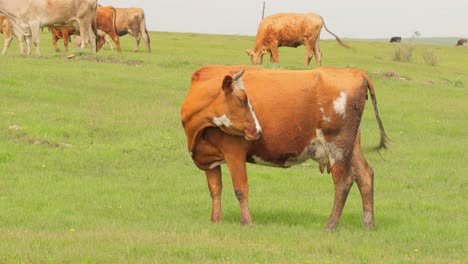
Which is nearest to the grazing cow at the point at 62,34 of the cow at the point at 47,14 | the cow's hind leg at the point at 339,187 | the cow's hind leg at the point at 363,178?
the cow at the point at 47,14

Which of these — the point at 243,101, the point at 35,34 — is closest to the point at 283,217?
the point at 243,101

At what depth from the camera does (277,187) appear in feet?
47.8

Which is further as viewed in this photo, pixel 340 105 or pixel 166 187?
pixel 166 187

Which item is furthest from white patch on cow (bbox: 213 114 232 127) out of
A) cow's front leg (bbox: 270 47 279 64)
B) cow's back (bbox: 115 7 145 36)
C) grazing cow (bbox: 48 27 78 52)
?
cow's back (bbox: 115 7 145 36)

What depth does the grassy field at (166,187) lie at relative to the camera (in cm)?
911

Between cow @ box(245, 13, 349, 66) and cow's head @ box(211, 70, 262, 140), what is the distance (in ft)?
83.3

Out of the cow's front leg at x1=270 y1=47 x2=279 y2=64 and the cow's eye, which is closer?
the cow's eye

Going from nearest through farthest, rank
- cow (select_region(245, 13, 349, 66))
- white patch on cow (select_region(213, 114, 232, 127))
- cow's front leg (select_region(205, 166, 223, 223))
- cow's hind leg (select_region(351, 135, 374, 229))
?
1. white patch on cow (select_region(213, 114, 232, 127))
2. cow's front leg (select_region(205, 166, 223, 223))
3. cow's hind leg (select_region(351, 135, 374, 229))
4. cow (select_region(245, 13, 349, 66))

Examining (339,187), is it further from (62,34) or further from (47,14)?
(62,34)

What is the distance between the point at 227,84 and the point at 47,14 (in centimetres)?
2411

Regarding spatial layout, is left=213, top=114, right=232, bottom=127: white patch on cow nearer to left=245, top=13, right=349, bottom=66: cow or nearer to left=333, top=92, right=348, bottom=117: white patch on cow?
left=333, top=92, right=348, bottom=117: white patch on cow

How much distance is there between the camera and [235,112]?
35.2 ft

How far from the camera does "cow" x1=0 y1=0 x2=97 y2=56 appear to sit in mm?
32406

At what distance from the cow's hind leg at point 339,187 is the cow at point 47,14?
76.9ft
